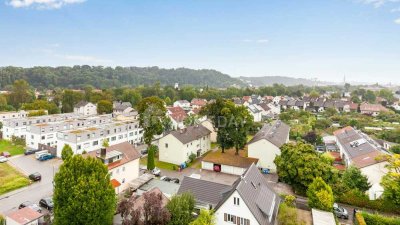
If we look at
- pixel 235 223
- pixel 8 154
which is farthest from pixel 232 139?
pixel 8 154

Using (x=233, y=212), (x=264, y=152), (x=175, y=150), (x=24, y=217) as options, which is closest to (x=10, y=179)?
(x=24, y=217)

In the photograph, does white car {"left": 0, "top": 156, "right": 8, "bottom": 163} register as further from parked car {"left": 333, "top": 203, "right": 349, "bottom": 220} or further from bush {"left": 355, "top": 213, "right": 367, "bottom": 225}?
bush {"left": 355, "top": 213, "right": 367, "bottom": 225}

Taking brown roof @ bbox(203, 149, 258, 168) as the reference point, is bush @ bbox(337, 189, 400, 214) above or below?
below

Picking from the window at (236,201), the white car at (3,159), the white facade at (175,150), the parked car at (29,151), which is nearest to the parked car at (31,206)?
the window at (236,201)

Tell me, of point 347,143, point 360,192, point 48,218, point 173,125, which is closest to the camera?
point 48,218

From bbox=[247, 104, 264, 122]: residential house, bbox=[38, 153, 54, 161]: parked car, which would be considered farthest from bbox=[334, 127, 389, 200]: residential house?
bbox=[38, 153, 54, 161]: parked car

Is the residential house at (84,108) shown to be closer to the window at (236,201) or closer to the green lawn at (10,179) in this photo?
the green lawn at (10,179)

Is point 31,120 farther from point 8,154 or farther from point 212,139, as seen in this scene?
point 212,139
